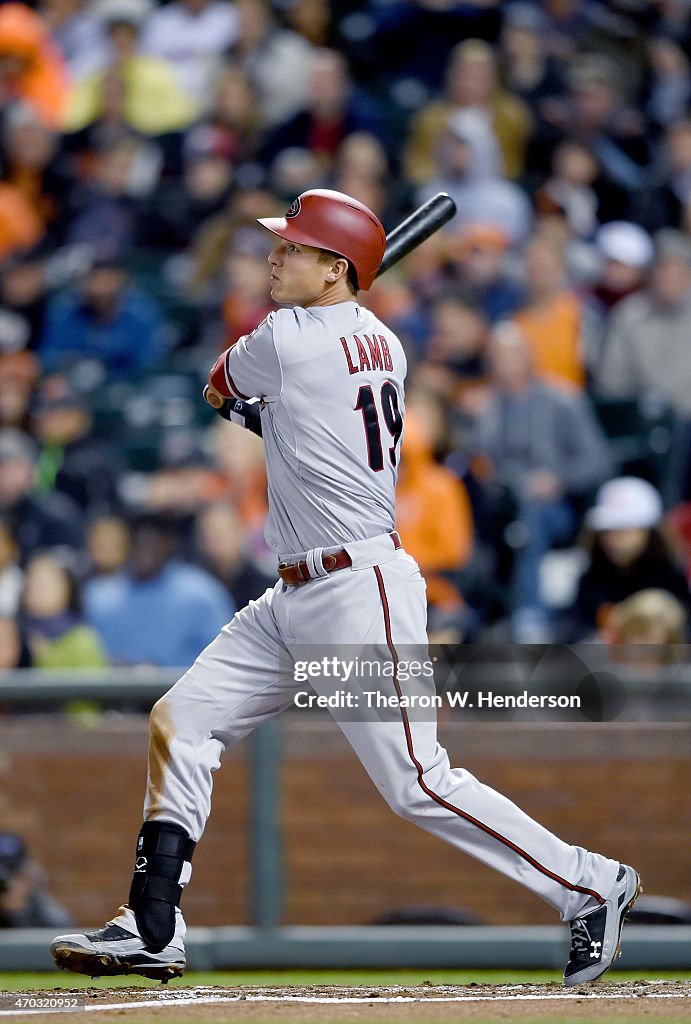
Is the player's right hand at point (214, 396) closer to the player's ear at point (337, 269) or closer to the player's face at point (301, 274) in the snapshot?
the player's face at point (301, 274)

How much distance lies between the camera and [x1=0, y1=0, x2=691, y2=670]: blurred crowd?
7.18 metres

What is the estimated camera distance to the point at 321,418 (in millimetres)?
3990

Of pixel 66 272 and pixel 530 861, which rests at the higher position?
pixel 66 272

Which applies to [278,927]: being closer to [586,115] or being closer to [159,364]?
[159,364]

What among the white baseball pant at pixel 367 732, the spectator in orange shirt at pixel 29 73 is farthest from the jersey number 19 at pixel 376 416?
the spectator in orange shirt at pixel 29 73

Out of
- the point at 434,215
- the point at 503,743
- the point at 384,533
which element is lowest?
the point at 503,743

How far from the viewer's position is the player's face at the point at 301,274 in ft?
13.5

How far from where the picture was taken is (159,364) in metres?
8.88

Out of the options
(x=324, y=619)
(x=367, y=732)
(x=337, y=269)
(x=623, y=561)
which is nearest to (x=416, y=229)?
(x=337, y=269)

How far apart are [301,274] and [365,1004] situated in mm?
1773

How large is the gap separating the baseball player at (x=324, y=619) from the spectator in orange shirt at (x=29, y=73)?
6837 millimetres

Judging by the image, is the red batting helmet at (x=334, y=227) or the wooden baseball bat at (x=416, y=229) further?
the wooden baseball bat at (x=416, y=229)

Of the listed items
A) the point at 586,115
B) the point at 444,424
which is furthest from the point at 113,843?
the point at 586,115

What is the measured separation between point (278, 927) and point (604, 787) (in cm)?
111
